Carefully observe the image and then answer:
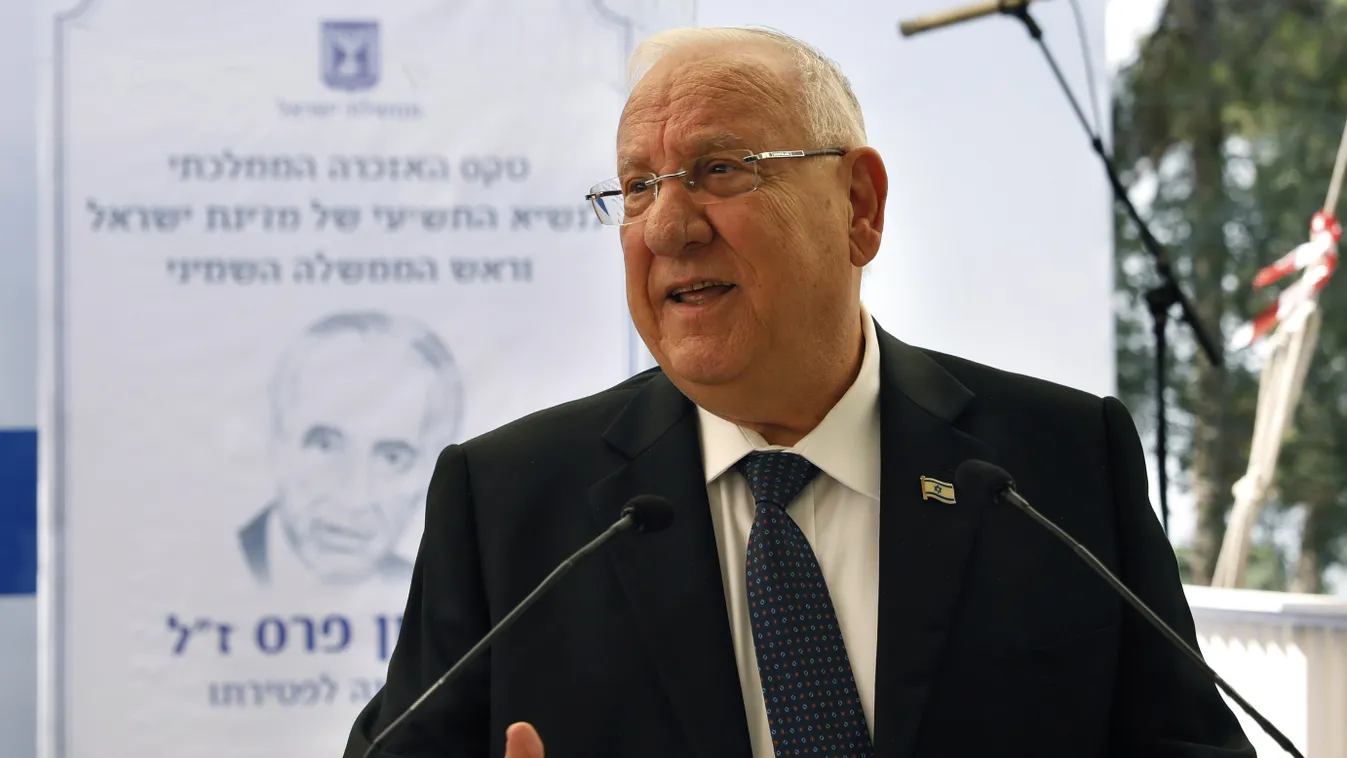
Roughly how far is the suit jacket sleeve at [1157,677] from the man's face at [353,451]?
5.35 ft

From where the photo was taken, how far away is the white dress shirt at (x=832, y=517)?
4.82ft

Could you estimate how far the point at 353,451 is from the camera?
2787mm

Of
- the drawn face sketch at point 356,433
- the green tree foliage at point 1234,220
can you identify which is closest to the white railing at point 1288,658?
the drawn face sketch at point 356,433

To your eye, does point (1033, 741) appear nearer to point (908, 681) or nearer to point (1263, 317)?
point (908, 681)

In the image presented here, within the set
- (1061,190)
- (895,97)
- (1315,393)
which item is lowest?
(1315,393)

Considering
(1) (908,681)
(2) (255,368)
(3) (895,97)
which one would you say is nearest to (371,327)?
(2) (255,368)

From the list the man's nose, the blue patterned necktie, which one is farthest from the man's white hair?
the blue patterned necktie

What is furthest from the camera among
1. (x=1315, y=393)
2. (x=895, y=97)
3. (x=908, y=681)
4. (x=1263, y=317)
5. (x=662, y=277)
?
(x=1315, y=393)

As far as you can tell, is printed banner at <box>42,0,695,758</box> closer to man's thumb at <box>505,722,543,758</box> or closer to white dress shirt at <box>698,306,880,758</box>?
white dress shirt at <box>698,306,880,758</box>

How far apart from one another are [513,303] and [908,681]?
63.8 inches

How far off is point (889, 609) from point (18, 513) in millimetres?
2004

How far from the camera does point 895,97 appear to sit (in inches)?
116

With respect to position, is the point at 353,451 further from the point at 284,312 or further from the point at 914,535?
the point at 914,535

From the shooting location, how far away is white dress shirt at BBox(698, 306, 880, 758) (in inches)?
57.8
